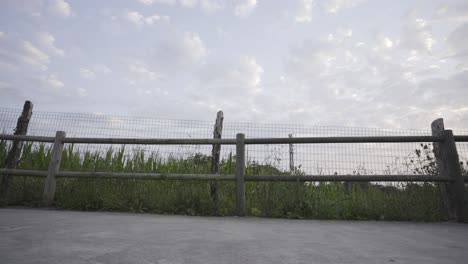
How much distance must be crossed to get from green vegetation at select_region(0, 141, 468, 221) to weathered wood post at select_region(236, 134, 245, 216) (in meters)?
0.15

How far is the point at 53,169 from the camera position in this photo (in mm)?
4281

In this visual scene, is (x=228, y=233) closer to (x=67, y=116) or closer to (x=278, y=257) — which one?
(x=278, y=257)

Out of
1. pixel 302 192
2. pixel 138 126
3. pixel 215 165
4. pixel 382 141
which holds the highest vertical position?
pixel 138 126

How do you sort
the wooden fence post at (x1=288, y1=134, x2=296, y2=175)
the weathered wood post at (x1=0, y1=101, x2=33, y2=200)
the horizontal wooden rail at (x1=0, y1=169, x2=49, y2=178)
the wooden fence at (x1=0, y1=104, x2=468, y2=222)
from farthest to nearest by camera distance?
the weathered wood post at (x1=0, y1=101, x2=33, y2=200), the horizontal wooden rail at (x1=0, y1=169, x2=49, y2=178), the wooden fence post at (x1=288, y1=134, x2=296, y2=175), the wooden fence at (x1=0, y1=104, x2=468, y2=222)

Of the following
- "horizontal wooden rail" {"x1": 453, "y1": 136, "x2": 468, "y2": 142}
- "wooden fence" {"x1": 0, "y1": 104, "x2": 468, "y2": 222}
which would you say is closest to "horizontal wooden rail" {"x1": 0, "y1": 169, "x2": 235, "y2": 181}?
"wooden fence" {"x1": 0, "y1": 104, "x2": 468, "y2": 222}

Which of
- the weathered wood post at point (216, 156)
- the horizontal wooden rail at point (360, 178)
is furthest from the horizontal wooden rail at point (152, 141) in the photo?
the horizontal wooden rail at point (360, 178)

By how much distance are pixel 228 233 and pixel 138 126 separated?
3.91 meters

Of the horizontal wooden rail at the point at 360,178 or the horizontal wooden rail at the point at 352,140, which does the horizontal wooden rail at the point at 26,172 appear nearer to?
the horizontal wooden rail at the point at 360,178

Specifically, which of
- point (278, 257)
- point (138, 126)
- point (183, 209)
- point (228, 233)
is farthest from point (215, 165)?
point (278, 257)

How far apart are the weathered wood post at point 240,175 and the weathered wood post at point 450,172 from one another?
290 cm

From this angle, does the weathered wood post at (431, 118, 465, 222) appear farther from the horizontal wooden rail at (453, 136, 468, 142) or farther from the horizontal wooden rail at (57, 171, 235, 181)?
the horizontal wooden rail at (57, 171, 235, 181)

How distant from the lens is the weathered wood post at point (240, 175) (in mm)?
3737

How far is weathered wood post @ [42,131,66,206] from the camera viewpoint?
163 inches

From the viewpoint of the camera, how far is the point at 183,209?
12.3 feet
